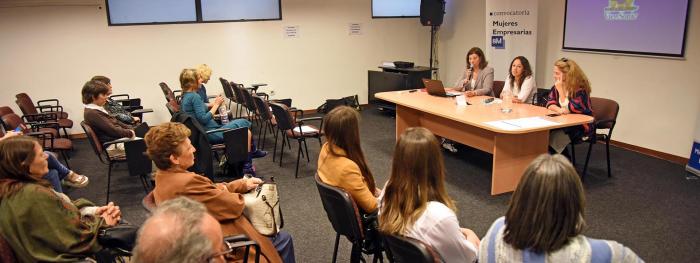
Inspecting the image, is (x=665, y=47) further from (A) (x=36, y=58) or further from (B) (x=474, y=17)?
(A) (x=36, y=58)

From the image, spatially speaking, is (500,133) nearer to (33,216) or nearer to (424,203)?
(424,203)

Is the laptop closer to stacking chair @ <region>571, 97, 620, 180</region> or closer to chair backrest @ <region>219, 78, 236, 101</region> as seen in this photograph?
stacking chair @ <region>571, 97, 620, 180</region>

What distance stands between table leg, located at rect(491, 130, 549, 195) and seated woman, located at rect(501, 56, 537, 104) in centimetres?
81

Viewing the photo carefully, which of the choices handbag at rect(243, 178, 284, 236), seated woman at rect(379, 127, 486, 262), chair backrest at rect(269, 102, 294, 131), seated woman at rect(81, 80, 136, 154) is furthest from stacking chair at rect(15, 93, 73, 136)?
seated woman at rect(379, 127, 486, 262)

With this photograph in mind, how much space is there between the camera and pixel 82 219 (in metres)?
2.27

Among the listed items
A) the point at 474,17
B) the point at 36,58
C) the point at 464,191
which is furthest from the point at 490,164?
the point at 36,58

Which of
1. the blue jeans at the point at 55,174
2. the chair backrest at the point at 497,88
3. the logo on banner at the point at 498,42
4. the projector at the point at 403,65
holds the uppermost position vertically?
the logo on banner at the point at 498,42

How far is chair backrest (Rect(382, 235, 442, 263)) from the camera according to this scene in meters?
1.67

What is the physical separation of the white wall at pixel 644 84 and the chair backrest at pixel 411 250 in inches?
165

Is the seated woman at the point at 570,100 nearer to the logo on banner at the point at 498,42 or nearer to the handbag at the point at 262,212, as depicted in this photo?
the logo on banner at the point at 498,42

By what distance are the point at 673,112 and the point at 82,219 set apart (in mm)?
5233

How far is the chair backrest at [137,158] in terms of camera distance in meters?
3.78

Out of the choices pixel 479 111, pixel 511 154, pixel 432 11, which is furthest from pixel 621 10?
pixel 432 11

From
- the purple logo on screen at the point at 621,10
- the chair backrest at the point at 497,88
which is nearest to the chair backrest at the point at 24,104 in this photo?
the chair backrest at the point at 497,88
